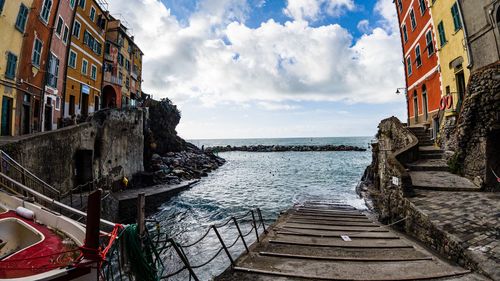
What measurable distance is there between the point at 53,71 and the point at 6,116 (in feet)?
19.1

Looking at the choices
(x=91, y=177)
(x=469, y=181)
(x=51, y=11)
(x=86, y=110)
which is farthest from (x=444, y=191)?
(x=86, y=110)

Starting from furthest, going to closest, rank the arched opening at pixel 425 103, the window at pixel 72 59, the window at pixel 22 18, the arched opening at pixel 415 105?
the window at pixel 72 59, the arched opening at pixel 415 105, the arched opening at pixel 425 103, the window at pixel 22 18

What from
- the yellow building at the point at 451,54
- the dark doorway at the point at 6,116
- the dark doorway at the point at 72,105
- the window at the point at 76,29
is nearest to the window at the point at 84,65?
the window at the point at 76,29

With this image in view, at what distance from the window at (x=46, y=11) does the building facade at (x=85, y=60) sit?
4.02 metres

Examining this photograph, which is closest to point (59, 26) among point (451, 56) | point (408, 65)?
point (451, 56)

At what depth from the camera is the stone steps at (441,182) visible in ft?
31.4

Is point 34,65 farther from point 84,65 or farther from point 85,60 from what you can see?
point 85,60

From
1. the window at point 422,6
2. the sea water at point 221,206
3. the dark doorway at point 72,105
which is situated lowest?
the sea water at point 221,206

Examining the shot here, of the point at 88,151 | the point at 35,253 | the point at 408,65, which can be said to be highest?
the point at 408,65

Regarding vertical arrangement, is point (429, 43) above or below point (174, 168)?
above

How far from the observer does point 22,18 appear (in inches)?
612

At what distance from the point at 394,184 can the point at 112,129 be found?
2043cm

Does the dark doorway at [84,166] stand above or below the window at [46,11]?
below

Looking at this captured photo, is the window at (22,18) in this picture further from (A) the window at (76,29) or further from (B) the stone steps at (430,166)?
(B) the stone steps at (430,166)
